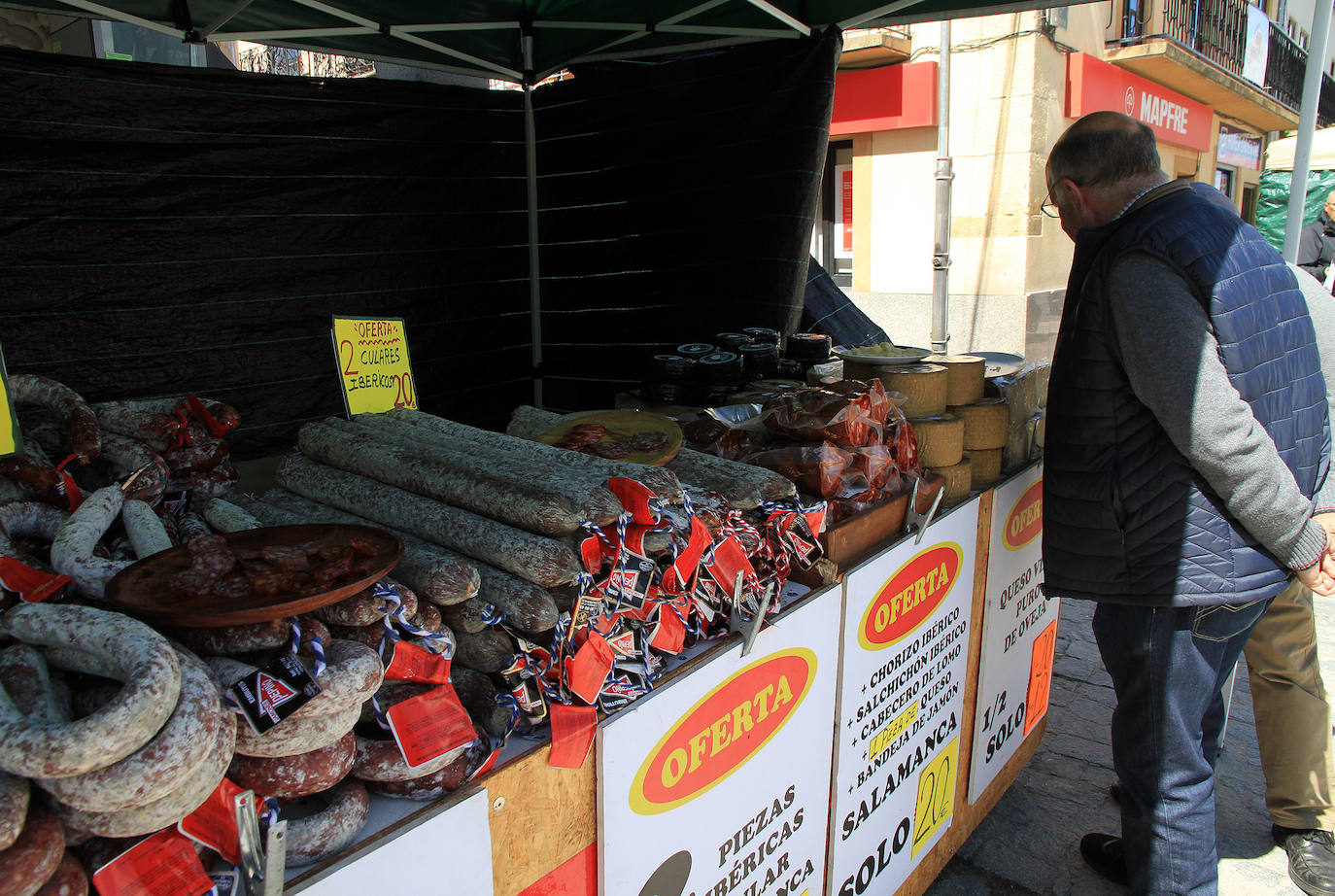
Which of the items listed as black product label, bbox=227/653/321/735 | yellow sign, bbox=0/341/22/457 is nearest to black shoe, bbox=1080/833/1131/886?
black product label, bbox=227/653/321/735

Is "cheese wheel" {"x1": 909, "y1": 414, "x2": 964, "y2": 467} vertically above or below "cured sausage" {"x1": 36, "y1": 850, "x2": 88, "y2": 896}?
above

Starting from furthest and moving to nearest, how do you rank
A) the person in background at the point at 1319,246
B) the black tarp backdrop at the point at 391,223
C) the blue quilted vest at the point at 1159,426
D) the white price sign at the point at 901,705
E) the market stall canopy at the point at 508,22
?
the person in background at the point at 1319,246 < the market stall canopy at the point at 508,22 < the black tarp backdrop at the point at 391,223 < the white price sign at the point at 901,705 < the blue quilted vest at the point at 1159,426

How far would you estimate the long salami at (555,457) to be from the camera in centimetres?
168

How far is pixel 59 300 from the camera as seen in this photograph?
335 centimetres

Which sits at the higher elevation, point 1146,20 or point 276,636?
point 1146,20

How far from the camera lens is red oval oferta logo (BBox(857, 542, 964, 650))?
221 cm

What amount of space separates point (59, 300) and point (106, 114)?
768 millimetres

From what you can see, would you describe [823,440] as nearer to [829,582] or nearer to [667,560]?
[829,582]

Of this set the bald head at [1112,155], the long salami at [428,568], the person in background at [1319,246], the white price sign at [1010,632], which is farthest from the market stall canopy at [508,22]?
the person in background at [1319,246]

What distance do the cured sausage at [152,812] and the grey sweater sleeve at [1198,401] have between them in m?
2.11

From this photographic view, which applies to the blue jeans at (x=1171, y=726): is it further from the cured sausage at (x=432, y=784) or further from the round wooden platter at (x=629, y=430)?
the cured sausage at (x=432, y=784)

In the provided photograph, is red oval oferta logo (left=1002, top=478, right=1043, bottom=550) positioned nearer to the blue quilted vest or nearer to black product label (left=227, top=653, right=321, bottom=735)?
the blue quilted vest

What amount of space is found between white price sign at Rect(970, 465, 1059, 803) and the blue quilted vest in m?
0.50

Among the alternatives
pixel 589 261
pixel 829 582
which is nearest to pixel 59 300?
pixel 589 261
